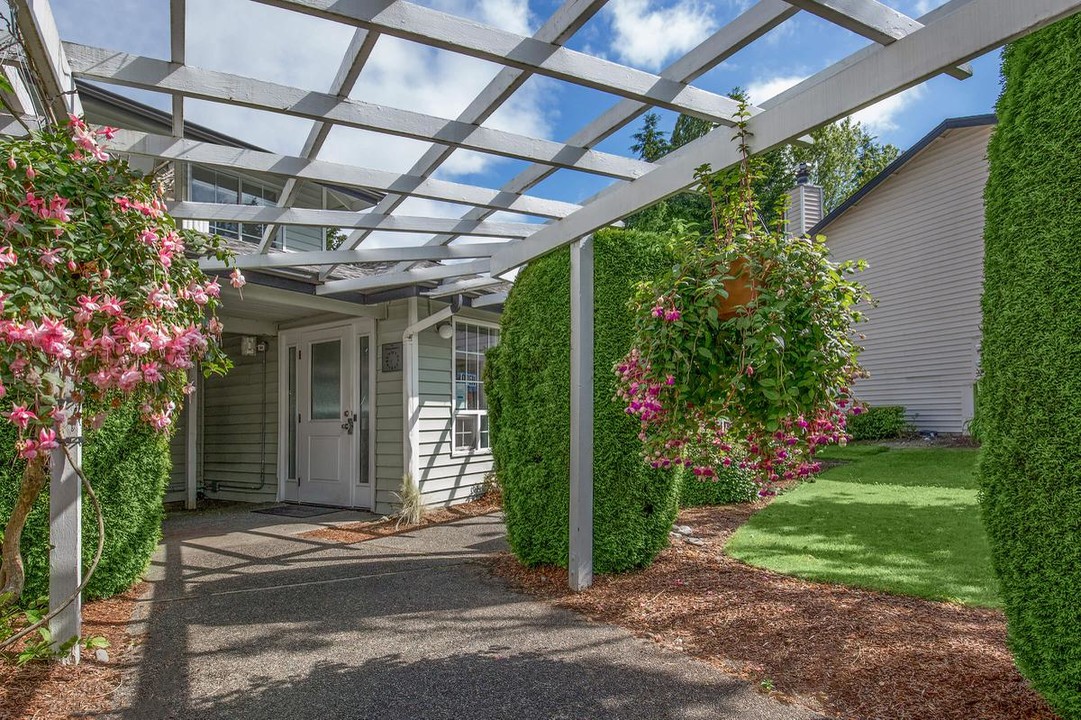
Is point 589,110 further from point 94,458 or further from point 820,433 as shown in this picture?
point 94,458

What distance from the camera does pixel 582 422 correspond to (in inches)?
151

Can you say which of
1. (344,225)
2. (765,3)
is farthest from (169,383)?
(765,3)

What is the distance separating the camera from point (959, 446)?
8883mm

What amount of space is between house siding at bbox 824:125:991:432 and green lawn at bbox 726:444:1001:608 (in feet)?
→ 8.64

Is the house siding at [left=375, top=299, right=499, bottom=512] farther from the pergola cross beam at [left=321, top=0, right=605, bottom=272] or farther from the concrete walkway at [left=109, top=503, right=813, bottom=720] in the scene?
the pergola cross beam at [left=321, top=0, right=605, bottom=272]

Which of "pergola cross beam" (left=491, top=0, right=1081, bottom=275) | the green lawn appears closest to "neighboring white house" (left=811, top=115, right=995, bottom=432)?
the green lawn

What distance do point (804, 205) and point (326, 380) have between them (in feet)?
34.5

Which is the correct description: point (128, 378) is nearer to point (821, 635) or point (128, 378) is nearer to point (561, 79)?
point (561, 79)

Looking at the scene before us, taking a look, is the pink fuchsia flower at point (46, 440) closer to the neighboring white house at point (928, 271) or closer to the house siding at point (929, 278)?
the house siding at point (929, 278)

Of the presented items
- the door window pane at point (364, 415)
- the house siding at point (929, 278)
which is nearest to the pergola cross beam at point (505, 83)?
the door window pane at point (364, 415)

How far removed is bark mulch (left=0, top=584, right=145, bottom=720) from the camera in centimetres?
236

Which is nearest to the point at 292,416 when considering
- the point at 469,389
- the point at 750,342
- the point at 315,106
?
A: the point at 469,389

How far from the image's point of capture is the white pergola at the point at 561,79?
206 centimetres

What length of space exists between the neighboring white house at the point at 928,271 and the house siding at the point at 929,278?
16 millimetres
